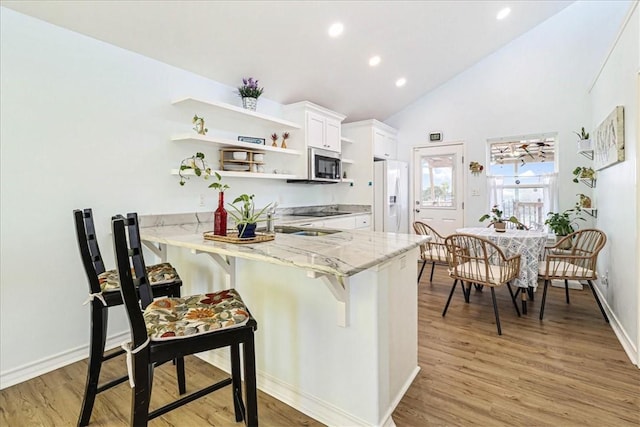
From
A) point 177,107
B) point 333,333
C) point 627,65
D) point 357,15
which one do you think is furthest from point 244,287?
point 627,65

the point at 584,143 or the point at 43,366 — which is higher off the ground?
the point at 584,143

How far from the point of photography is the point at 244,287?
2074 mm

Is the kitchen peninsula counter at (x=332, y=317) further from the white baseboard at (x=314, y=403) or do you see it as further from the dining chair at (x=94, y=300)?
the dining chair at (x=94, y=300)

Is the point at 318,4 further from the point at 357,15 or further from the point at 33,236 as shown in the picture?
the point at 33,236

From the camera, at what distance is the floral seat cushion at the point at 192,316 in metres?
1.28

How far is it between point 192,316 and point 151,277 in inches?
27.5

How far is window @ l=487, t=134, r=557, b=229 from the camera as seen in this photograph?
4684 millimetres

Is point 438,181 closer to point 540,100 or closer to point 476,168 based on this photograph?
point 476,168

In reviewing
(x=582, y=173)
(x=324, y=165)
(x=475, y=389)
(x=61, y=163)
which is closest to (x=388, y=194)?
(x=324, y=165)

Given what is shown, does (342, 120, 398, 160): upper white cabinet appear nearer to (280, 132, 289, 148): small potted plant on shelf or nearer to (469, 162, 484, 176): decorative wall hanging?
(469, 162, 484, 176): decorative wall hanging

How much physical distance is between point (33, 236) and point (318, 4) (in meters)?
2.90

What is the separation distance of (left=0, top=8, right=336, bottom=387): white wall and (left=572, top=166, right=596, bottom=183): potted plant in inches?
187

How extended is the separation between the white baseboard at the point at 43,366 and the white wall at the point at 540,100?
4426 millimetres

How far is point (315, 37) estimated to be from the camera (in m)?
3.35
